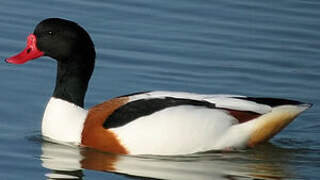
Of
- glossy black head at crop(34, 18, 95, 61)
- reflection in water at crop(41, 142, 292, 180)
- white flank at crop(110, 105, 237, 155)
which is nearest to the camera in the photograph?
reflection in water at crop(41, 142, 292, 180)

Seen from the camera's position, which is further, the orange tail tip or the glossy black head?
the glossy black head

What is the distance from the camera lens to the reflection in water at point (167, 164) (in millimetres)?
9898

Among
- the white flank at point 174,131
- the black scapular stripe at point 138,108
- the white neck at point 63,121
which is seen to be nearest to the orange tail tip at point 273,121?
the white flank at point 174,131

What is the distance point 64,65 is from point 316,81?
2.95 m

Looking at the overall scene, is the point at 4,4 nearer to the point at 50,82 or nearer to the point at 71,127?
the point at 50,82

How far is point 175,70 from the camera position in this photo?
12688 mm

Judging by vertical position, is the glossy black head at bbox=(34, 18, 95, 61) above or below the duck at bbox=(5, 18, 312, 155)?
above

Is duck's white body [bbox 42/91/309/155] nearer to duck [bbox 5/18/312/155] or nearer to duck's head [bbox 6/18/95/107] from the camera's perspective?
duck [bbox 5/18/312/155]

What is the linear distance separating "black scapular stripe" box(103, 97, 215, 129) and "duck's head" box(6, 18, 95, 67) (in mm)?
749

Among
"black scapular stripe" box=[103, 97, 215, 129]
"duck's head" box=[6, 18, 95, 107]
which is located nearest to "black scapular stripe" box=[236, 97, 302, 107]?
"black scapular stripe" box=[103, 97, 215, 129]

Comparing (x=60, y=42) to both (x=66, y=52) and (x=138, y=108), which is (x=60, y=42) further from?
(x=138, y=108)

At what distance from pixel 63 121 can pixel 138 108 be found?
30.0 inches

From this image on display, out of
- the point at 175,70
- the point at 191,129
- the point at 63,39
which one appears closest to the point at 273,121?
the point at 191,129

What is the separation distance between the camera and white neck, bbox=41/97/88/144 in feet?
35.2
